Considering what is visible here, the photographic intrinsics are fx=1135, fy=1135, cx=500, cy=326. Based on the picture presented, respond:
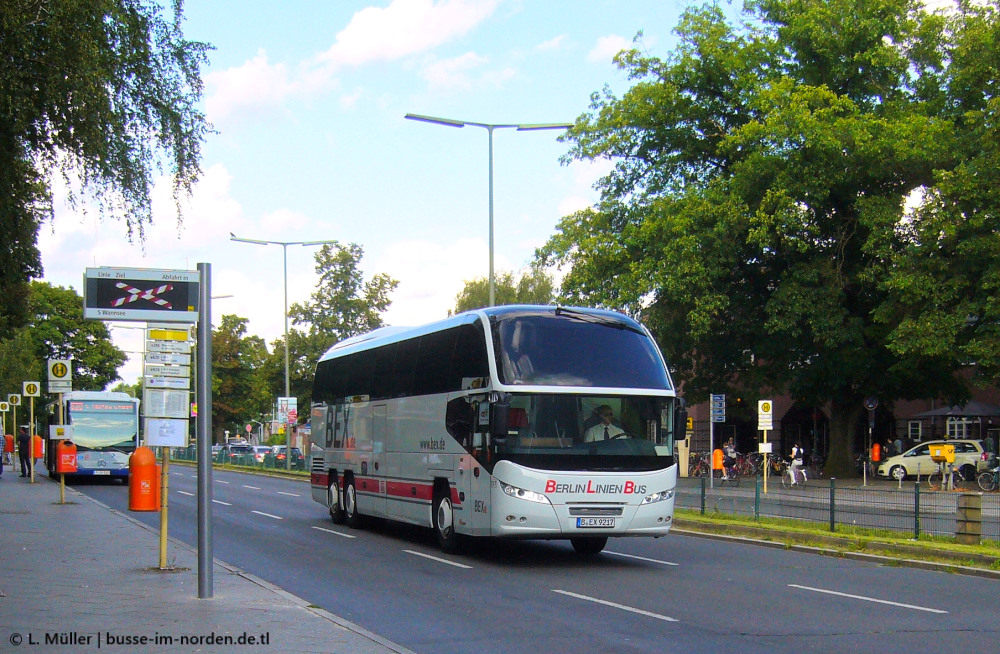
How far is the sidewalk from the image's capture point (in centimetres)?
852

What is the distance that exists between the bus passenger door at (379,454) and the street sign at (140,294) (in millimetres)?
9629

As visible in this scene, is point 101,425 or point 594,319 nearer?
point 594,319

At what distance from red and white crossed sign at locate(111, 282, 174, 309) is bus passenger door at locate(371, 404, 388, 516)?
31.8 feet

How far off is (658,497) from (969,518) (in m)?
5.27

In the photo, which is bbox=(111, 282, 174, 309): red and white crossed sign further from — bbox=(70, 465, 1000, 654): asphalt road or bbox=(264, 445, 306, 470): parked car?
bbox=(264, 445, 306, 470): parked car

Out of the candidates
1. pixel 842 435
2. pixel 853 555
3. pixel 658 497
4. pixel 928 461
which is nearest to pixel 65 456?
pixel 658 497

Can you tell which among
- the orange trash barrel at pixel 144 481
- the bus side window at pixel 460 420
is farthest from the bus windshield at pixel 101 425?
the orange trash barrel at pixel 144 481

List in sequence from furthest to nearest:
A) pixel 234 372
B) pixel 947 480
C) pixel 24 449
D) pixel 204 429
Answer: pixel 234 372 → pixel 24 449 → pixel 947 480 → pixel 204 429

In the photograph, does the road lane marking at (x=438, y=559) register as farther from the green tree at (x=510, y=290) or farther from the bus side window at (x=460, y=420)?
the green tree at (x=510, y=290)

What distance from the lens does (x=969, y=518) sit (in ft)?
57.3

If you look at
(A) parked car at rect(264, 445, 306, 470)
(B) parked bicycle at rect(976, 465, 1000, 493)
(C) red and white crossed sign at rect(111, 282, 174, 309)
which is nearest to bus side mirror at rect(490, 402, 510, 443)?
(C) red and white crossed sign at rect(111, 282, 174, 309)

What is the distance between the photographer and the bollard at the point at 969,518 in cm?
1739

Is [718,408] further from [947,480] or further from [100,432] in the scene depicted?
[100,432]

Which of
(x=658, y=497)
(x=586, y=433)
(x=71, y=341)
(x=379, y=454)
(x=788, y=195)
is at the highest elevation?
(x=788, y=195)
